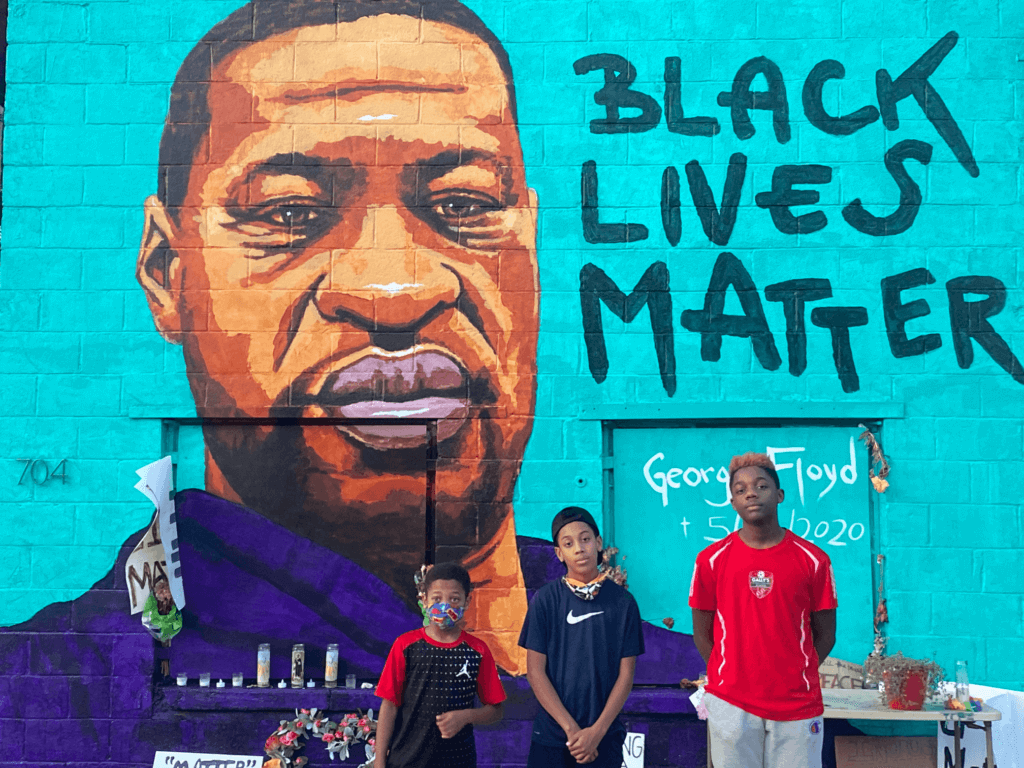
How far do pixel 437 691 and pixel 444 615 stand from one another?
0.29m

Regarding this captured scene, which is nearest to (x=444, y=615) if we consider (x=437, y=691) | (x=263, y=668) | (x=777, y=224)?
(x=437, y=691)

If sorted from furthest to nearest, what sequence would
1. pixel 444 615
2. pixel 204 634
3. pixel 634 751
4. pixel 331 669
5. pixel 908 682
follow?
1. pixel 204 634
2. pixel 331 669
3. pixel 634 751
4. pixel 908 682
5. pixel 444 615

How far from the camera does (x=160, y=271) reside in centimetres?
532

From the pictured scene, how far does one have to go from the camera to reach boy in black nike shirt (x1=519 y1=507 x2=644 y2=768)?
3537 mm

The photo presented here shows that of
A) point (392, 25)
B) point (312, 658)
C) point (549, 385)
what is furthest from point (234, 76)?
point (312, 658)

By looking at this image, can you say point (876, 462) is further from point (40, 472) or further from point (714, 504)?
point (40, 472)

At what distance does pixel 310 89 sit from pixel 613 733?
3.98 meters

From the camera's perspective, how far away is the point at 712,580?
145 inches

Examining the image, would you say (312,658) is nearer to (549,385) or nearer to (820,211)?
(549,385)

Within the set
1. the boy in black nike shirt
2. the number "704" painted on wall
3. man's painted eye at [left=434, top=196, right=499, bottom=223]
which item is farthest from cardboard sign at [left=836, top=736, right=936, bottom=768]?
the number "704" painted on wall

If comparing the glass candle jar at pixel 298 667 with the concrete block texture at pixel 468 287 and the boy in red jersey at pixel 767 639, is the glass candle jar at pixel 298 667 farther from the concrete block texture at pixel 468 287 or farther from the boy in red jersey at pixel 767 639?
the boy in red jersey at pixel 767 639

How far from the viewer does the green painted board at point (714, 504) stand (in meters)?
5.08

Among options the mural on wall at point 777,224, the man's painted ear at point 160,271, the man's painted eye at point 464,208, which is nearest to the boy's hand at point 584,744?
the mural on wall at point 777,224

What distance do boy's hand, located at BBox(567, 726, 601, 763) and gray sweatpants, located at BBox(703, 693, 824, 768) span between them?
510mm
